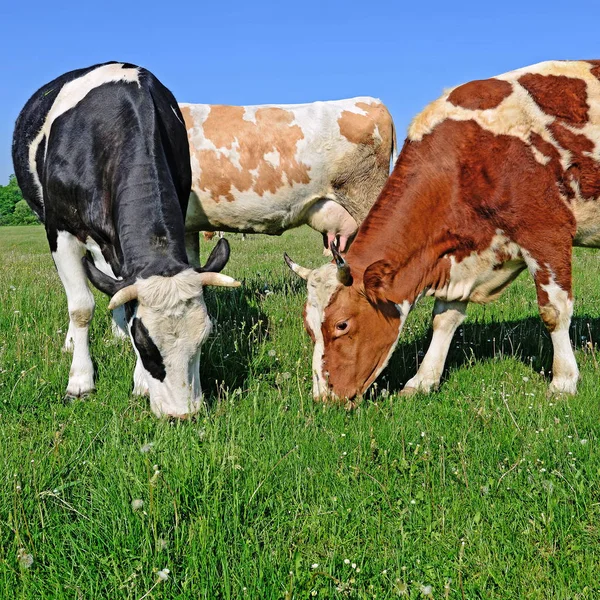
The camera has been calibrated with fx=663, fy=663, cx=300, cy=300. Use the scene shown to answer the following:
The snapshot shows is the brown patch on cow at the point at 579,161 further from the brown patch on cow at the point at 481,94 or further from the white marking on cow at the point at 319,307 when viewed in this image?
the white marking on cow at the point at 319,307

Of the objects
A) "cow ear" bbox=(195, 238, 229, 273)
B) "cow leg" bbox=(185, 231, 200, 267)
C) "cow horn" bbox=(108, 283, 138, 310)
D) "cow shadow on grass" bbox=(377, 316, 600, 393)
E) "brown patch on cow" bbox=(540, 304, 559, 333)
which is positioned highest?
"cow ear" bbox=(195, 238, 229, 273)

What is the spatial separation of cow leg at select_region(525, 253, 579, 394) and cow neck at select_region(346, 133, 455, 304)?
2.74 feet

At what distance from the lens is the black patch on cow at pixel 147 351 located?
4.66 m

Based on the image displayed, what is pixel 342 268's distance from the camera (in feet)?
17.0

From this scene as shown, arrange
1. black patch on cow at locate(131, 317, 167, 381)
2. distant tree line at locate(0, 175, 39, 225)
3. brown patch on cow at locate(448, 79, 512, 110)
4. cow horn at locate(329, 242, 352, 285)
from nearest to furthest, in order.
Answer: black patch on cow at locate(131, 317, 167, 381), cow horn at locate(329, 242, 352, 285), brown patch on cow at locate(448, 79, 512, 110), distant tree line at locate(0, 175, 39, 225)

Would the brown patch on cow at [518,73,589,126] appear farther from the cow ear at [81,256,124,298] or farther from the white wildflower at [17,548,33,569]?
the white wildflower at [17,548,33,569]

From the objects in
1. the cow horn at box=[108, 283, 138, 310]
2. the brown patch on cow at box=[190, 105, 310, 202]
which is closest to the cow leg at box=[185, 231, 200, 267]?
the brown patch on cow at box=[190, 105, 310, 202]

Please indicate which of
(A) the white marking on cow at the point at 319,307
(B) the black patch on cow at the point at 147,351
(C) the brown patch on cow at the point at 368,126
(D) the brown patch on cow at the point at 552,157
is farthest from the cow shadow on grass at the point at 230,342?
(D) the brown patch on cow at the point at 552,157

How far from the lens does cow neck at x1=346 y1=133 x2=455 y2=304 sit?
5.57m

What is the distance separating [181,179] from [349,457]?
12.0 feet

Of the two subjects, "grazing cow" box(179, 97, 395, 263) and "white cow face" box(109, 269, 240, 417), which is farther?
"grazing cow" box(179, 97, 395, 263)

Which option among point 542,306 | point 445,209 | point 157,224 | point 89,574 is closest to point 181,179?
point 157,224

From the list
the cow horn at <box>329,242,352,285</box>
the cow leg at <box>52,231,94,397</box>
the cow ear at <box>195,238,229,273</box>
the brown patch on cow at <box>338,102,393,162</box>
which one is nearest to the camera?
the cow ear at <box>195,238,229,273</box>

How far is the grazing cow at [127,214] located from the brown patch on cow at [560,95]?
3074 millimetres
